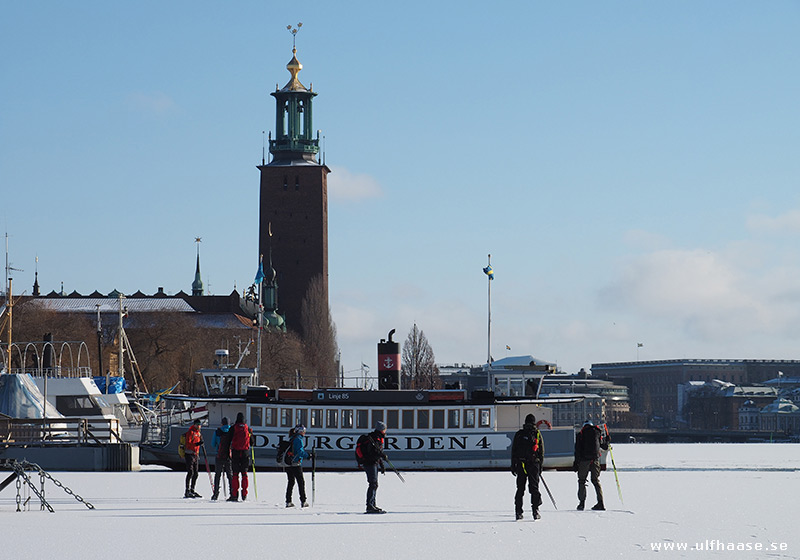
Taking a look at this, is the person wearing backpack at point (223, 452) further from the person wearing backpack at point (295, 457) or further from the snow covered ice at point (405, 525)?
the person wearing backpack at point (295, 457)

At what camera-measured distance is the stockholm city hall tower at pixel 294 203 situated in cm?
14612

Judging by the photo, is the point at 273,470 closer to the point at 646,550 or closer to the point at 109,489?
the point at 109,489

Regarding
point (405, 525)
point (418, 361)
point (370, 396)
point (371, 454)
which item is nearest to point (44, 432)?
point (370, 396)

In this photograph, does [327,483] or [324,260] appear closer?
[327,483]

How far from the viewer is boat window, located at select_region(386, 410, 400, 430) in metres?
44.1

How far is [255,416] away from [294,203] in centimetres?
10606

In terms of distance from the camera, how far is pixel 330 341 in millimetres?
132750

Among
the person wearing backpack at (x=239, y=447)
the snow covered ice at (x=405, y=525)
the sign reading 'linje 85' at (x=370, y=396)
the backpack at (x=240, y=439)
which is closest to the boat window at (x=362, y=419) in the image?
the sign reading 'linje 85' at (x=370, y=396)

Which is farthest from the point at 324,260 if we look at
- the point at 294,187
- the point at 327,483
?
the point at 327,483

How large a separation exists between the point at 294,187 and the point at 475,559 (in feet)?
441

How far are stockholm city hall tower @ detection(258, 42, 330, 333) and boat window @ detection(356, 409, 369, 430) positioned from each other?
98.6m

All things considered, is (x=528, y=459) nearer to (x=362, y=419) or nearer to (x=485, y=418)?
(x=362, y=419)

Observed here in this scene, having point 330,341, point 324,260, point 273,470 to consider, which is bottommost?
point 273,470

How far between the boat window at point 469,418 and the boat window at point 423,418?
1.29 metres
